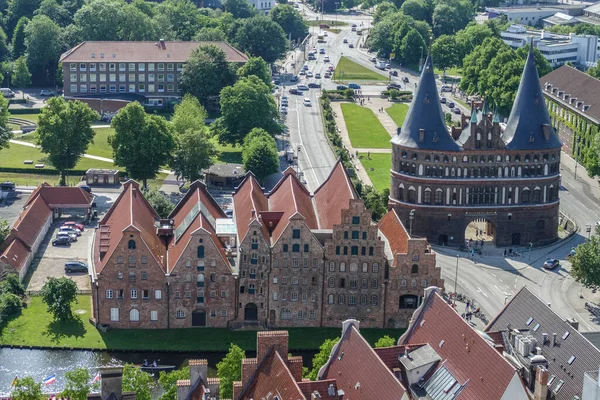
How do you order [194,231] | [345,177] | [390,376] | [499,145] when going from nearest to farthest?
[390,376] → [194,231] → [345,177] → [499,145]

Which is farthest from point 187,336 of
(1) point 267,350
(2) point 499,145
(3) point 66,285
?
(2) point 499,145

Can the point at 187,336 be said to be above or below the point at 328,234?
below

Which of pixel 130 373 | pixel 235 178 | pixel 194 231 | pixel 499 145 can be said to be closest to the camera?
pixel 130 373

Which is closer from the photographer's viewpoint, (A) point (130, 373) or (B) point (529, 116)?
(A) point (130, 373)

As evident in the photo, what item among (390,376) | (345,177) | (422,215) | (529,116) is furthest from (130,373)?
(529,116)

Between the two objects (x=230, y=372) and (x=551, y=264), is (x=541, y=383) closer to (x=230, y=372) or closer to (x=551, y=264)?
(x=230, y=372)

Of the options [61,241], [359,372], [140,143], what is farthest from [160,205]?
[359,372]

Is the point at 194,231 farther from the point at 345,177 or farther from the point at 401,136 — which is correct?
the point at 401,136
